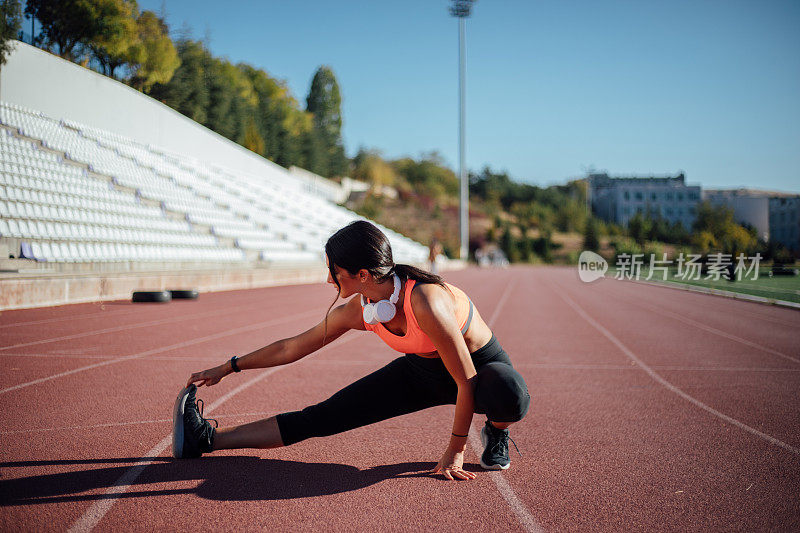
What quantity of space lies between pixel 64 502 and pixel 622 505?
2.64 meters

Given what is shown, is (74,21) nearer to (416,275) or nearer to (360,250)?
(360,250)

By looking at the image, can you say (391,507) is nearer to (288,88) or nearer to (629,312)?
(629,312)

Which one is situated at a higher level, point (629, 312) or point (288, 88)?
point (288, 88)

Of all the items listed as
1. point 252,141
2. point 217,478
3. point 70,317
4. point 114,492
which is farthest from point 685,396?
point 252,141

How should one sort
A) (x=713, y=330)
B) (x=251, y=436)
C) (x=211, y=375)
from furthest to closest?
(x=713, y=330) → (x=251, y=436) → (x=211, y=375)

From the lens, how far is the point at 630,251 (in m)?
34.9

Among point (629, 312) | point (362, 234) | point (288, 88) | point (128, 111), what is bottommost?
point (629, 312)

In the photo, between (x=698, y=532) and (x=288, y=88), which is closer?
(x=698, y=532)

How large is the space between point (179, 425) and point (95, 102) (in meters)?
21.2

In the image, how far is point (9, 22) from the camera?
12102mm

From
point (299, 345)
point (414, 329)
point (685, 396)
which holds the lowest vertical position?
point (685, 396)

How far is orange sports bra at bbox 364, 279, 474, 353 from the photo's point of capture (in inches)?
103

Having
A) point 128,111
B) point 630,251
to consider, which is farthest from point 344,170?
point 128,111

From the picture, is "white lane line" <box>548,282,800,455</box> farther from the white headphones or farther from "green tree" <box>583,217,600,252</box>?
"green tree" <box>583,217,600,252</box>
